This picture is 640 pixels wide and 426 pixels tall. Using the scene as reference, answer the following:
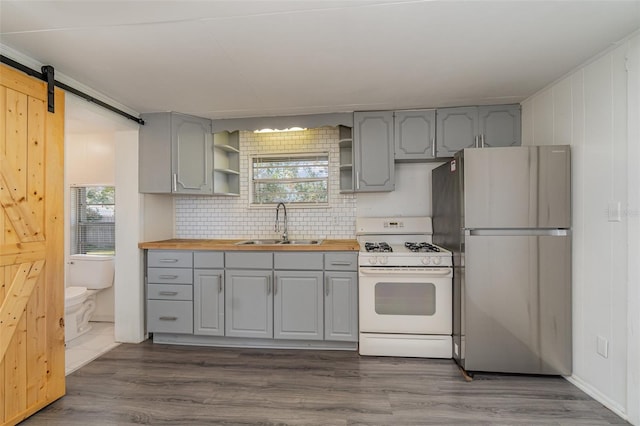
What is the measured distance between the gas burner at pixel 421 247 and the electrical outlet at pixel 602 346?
1192 mm

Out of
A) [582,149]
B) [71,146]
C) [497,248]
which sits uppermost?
[71,146]

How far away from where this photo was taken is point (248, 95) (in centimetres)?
253

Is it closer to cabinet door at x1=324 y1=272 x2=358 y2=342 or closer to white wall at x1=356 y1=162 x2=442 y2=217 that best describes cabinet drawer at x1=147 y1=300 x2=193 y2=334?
Answer: cabinet door at x1=324 y1=272 x2=358 y2=342

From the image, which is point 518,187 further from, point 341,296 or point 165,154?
point 165,154

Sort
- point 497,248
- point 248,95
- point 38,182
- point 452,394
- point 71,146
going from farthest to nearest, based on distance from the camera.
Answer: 1. point 71,146
2. point 248,95
3. point 497,248
4. point 452,394
5. point 38,182

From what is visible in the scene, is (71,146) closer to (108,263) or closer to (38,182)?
(108,263)

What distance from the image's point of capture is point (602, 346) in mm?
1948

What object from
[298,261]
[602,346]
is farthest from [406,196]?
[602,346]

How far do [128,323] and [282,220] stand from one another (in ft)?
6.14

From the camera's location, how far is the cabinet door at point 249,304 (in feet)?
9.04

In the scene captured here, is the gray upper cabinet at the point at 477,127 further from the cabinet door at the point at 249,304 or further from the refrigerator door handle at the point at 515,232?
the cabinet door at the point at 249,304

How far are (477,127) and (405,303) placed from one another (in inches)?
71.9

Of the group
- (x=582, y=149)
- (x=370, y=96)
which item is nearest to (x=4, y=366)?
(x=370, y=96)

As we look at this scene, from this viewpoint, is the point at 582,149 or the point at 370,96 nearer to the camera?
the point at 582,149
